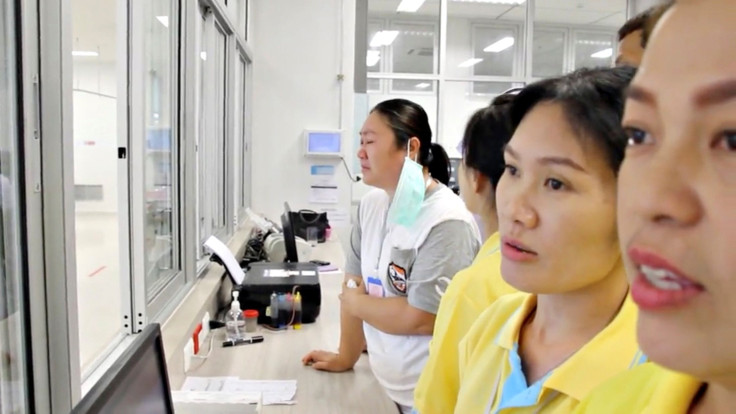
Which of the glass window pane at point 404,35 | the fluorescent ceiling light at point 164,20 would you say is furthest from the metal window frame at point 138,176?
the glass window pane at point 404,35

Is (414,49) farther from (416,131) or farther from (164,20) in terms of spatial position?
(416,131)

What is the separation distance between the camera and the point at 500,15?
641 centimetres

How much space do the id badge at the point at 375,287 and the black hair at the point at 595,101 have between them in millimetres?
1038

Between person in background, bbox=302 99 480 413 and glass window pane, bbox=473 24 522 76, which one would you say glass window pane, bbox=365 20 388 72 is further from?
person in background, bbox=302 99 480 413

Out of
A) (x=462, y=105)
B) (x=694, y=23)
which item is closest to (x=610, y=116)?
(x=694, y=23)

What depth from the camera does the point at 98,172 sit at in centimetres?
711

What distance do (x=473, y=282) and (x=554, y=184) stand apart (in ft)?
1.60

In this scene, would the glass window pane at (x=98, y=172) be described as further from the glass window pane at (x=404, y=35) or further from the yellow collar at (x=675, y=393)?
the glass window pane at (x=404, y=35)

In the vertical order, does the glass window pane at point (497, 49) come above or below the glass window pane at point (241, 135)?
Answer: above

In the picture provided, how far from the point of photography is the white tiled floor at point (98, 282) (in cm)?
196

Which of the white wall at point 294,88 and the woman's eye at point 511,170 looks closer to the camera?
the woman's eye at point 511,170

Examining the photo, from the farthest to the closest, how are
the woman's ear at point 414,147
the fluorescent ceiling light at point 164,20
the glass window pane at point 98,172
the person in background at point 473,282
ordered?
the fluorescent ceiling light at point 164,20
the woman's ear at point 414,147
the glass window pane at point 98,172
the person in background at point 473,282

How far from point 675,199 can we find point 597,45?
7.06 metres

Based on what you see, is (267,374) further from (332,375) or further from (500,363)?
(500,363)
